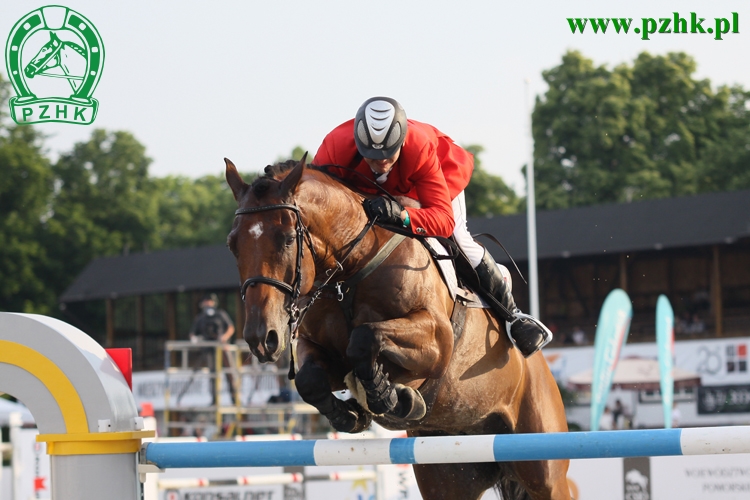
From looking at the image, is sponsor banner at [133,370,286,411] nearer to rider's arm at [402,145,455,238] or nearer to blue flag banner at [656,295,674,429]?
blue flag banner at [656,295,674,429]

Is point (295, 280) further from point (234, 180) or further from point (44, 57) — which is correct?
point (44, 57)

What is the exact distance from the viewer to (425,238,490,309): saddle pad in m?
4.56

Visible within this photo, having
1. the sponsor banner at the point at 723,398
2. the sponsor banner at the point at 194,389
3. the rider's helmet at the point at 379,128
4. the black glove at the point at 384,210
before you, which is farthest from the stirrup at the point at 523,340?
the sponsor banner at the point at 723,398

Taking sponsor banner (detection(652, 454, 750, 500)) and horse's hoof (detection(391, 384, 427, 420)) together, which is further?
sponsor banner (detection(652, 454, 750, 500))

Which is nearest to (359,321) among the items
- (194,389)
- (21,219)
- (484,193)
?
(194,389)

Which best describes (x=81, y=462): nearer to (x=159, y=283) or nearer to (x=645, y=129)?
(x=159, y=283)

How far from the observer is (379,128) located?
4.13m

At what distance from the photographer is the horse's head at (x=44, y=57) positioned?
6.31 metres

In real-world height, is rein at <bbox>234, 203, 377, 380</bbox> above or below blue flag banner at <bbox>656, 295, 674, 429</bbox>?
above

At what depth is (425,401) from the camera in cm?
440

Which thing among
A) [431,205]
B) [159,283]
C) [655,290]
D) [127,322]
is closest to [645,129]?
[655,290]

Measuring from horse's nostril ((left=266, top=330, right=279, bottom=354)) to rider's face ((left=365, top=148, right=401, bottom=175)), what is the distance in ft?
3.80

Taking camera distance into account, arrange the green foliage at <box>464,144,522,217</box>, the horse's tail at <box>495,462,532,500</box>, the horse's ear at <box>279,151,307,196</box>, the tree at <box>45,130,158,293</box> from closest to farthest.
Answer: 1. the horse's ear at <box>279,151,307,196</box>
2. the horse's tail at <box>495,462,532,500</box>
3. the green foliage at <box>464,144,522,217</box>
4. the tree at <box>45,130,158,293</box>

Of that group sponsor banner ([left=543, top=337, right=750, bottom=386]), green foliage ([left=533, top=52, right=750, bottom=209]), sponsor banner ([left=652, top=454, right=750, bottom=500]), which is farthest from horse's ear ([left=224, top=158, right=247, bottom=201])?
green foliage ([left=533, top=52, right=750, bottom=209])
